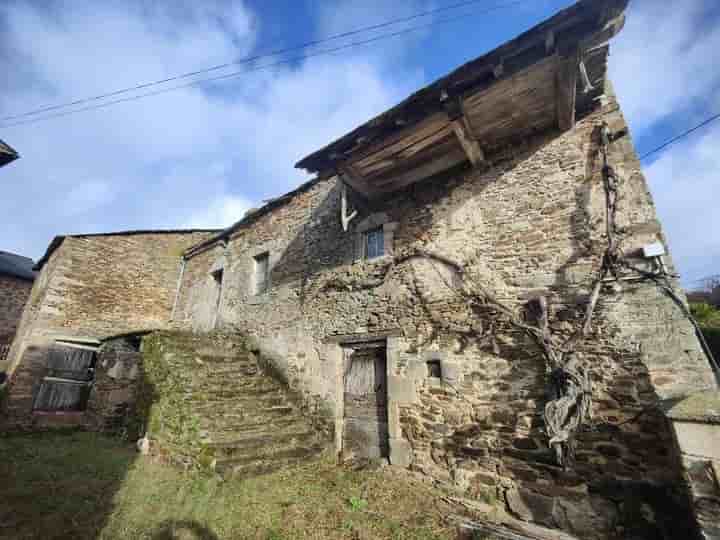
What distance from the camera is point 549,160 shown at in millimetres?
4703

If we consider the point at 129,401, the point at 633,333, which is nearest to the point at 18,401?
the point at 129,401

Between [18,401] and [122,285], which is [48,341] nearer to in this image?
[18,401]

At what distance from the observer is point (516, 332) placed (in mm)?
4352

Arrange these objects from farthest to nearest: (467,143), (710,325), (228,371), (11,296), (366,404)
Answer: (11,296)
(710,325)
(228,371)
(366,404)
(467,143)

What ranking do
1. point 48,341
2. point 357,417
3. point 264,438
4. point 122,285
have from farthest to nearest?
point 122,285 < point 48,341 < point 357,417 < point 264,438

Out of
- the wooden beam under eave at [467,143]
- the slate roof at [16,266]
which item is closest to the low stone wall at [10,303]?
the slate roof at [16,266]

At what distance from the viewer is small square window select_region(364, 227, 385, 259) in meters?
6.30

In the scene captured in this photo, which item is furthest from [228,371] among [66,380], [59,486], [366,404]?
[66,380]

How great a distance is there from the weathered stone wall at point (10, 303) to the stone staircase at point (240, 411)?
12139 mm

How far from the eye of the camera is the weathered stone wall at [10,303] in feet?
43.7

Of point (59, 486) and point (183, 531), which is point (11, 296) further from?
point (183, 531)

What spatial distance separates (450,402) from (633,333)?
2.40m

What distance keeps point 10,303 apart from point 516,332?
64.6ft

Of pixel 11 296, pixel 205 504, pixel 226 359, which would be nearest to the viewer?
pixel 205 504
